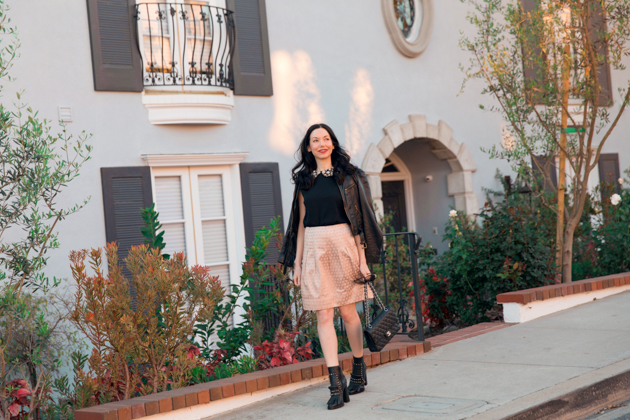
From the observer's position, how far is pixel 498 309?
7.26 m

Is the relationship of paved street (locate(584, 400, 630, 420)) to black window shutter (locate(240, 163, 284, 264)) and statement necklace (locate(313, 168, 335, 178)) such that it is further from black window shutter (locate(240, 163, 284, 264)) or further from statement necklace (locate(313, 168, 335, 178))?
black window shutter (locate(240, 163, 284, 264))

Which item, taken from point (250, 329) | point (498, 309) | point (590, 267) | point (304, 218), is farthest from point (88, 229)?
point (590, 267)

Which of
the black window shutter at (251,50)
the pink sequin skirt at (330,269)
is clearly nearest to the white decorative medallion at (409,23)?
the black window shutter at (251,50)

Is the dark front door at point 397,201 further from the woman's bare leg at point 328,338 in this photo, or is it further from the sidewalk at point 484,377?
the woman's bare leg at point 328,338

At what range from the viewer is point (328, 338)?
4.18 meters

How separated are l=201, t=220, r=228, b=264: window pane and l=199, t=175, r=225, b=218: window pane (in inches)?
4.5

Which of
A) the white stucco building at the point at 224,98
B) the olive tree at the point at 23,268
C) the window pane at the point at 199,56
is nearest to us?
the olive tree at the point at 23,268

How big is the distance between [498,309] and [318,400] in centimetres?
349

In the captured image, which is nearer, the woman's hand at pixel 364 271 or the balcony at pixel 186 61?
the woman's hand at pixel 364 271

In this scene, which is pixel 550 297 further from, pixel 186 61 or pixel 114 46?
pixel 114 46

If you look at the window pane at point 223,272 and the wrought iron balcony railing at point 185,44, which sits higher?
the wrought iron balcony railing at point 185,44

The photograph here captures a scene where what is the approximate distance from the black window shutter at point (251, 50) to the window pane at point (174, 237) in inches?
73.4

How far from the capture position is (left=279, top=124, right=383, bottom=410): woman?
4207 millimetres

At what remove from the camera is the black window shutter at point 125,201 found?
7.38 meters
